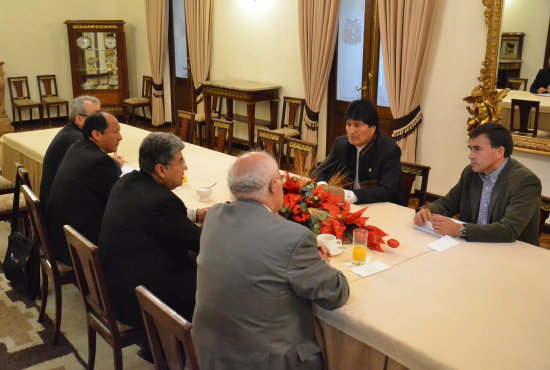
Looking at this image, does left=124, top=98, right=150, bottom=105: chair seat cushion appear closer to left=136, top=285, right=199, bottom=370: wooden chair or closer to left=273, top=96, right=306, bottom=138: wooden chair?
left=273, top=96, right=306, bottom=138: wooden chair

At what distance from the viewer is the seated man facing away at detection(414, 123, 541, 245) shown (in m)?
2.30

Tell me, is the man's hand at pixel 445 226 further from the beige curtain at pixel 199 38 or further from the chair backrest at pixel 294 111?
the beige curtain at pixel 199 38

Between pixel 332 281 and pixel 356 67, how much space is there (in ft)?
14.8

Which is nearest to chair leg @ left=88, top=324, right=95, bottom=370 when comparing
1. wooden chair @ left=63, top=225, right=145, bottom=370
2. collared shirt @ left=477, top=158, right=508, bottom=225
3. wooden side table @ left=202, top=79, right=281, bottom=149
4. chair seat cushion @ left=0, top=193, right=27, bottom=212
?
wooden chair @ left=63, top=225, right=145, bottom=370

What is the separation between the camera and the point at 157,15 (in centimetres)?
851

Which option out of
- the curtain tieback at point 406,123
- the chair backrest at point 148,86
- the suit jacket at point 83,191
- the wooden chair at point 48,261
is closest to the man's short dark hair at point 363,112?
the suit jacket at point 83,191

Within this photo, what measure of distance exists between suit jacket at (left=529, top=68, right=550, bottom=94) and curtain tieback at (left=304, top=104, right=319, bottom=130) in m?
2.48

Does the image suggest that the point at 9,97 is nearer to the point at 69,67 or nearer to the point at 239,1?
the point at 69,67

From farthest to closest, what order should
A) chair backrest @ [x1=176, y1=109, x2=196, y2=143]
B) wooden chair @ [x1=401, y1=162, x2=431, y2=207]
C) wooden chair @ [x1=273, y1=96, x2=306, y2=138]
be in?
wooden chair @ [x1=273, y1=96, x2=306, y2=138], chair backrest @ [x1=176, y1=109, x2=196, y2=143], wooden chair @ [x1=401, y1=162, x2=431, y2=207]

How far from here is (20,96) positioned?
8742mm

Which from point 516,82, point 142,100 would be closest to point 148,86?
point 142,100

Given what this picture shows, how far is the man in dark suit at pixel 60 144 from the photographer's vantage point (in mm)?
3229

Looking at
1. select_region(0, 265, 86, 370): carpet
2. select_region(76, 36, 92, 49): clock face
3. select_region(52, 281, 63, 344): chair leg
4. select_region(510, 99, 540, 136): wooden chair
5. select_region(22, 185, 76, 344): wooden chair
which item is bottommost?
select_region(0, 265, 86, 370): carpet

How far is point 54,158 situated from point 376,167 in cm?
206
